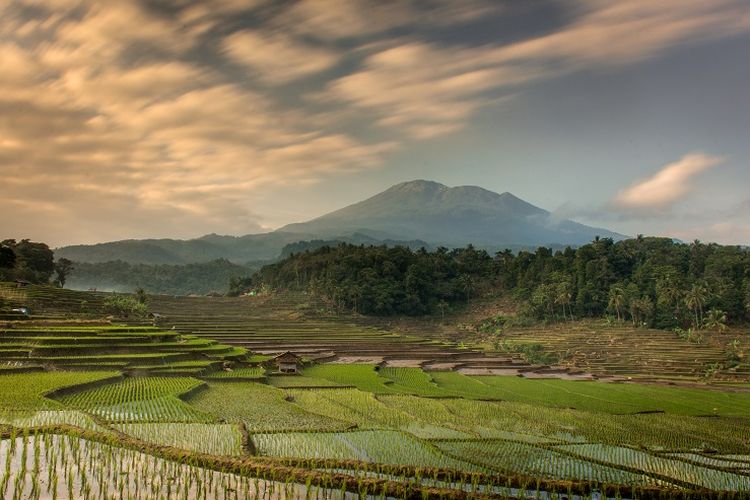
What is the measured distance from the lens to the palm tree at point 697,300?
48.6m

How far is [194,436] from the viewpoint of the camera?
517 inches

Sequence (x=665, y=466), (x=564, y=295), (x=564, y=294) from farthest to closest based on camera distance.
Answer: (x=564, y=294) → (x=564, y=295) → (x=665, y=466)

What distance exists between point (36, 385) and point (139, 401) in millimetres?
3604

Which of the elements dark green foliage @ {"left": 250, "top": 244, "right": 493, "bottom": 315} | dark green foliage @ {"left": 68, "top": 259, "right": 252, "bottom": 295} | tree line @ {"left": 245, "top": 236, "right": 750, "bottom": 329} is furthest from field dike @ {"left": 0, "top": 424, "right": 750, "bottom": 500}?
dark green foliage @ {"left": 68, "top": 259, "right": 252, "bottom": 295}

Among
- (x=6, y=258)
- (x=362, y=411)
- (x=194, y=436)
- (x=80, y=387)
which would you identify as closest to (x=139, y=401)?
(x=80, y=387)

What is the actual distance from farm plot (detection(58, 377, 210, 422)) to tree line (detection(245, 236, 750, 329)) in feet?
145

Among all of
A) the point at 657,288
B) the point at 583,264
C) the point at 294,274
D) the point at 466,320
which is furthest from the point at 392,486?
the point at 294,274

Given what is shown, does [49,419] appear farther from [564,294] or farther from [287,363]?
[564,294]

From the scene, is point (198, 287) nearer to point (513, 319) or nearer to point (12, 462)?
point (513, 319)

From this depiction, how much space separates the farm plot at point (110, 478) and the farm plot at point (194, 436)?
122cm

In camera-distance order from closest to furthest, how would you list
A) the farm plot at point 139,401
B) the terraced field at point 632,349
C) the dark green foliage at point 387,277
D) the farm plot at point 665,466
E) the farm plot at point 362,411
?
the farm plot at point 665,466 < the farm plot at point 139,401 < the farm plot at point 362,411 < the terraced field at point 632,349 < the dark green foliage at point 387,277

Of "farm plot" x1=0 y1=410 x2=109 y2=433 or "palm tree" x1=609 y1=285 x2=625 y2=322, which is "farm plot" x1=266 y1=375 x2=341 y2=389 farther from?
"palm tree" x1=609 y1=285 x2=625 y2=322

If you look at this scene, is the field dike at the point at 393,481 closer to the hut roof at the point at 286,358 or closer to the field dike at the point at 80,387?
the field dike at the point at 80,387

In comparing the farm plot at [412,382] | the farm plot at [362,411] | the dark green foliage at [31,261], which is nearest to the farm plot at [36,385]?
the farm plot at [362,411]
